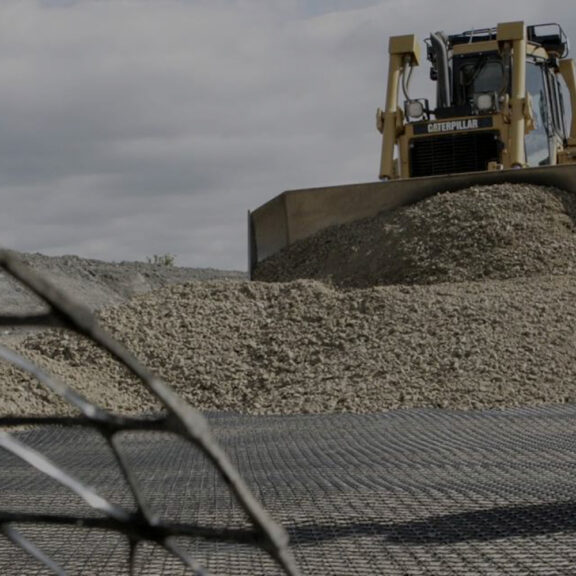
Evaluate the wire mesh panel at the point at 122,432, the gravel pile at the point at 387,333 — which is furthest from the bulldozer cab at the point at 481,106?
the wire mesh panel at the point at 122,432

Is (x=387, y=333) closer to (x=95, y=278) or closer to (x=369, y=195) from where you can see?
(x=369, y=195)

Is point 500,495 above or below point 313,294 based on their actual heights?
below

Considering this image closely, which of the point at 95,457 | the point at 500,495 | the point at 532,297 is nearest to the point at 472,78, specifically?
the point at 532,297

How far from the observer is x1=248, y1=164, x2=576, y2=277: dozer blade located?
38.1ft

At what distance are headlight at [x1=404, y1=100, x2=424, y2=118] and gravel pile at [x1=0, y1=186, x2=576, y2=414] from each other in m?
1.25

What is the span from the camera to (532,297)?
940 cm

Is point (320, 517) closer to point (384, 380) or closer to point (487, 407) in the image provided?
point (487, 407)

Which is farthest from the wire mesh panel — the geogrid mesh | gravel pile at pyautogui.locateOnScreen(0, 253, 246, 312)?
gravel pile at pyautogui.locateOnScreen(0, 253, 246, 312)

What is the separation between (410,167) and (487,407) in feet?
18.7

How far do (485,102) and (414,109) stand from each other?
2.52 ft

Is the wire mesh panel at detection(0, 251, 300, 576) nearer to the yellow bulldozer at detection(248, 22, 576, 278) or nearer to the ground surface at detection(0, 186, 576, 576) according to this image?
the ground surface at detection(0, 186, 576, 576)

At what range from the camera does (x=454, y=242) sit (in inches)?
445

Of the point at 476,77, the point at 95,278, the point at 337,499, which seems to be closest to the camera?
the point at 337,499

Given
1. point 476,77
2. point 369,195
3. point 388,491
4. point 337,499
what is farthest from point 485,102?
point 337,499
